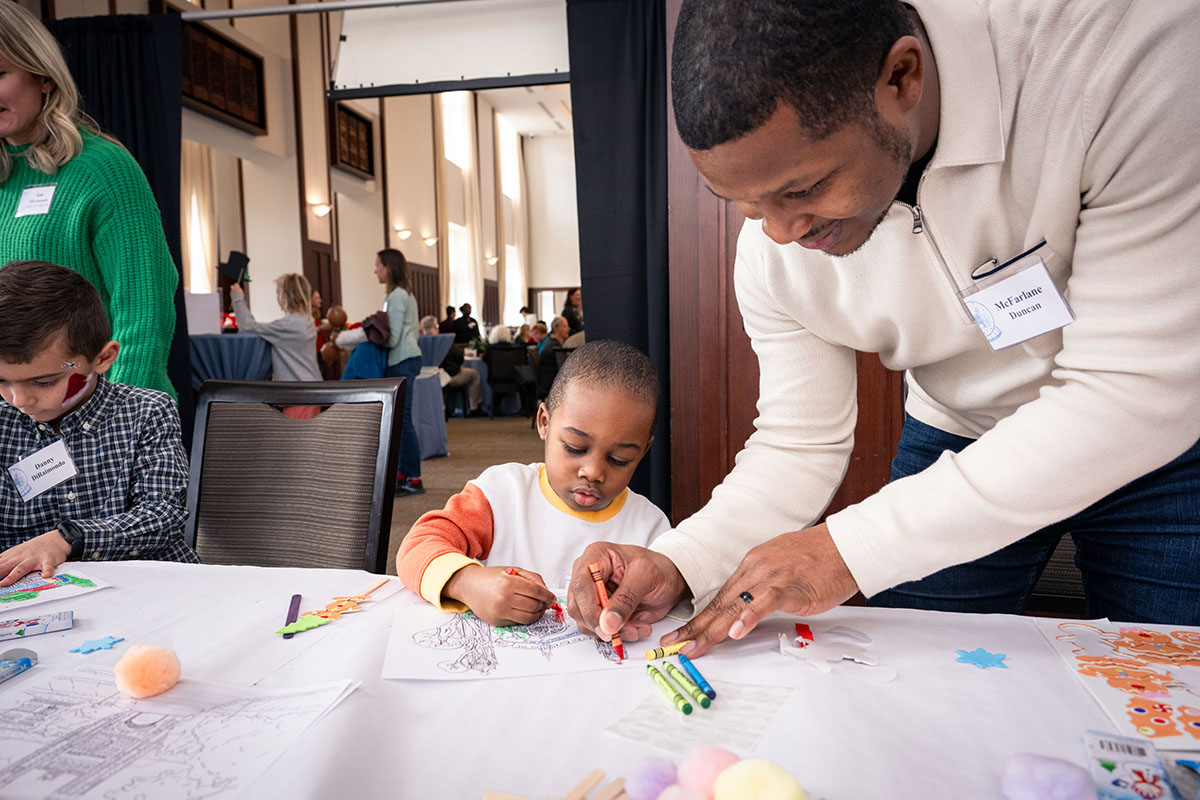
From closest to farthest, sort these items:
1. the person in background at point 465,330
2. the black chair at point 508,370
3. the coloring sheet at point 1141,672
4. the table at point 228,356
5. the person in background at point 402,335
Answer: the coloring sheet at point 1141,672 → the table at point 228,356 → the person in background at point 402,335 → the black chair at point 508,370 → the person in background at point 465,330

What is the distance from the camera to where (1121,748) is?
1.97ft

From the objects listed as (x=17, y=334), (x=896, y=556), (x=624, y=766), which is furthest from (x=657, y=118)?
(x=624, y=766)

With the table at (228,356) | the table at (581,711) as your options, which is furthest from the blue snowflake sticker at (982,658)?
the table at (228,356)

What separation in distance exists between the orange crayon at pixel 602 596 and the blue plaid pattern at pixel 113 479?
0.88 meters

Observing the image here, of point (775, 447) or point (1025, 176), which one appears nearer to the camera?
point (1025, 176)

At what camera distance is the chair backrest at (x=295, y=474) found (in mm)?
1412

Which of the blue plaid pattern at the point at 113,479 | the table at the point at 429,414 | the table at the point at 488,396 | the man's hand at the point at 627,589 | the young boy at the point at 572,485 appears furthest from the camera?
the table at the point at 488,396

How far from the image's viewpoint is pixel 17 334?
4.32 ft

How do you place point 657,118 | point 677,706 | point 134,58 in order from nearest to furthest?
point 677,706 < point 657,118 < point 134,58

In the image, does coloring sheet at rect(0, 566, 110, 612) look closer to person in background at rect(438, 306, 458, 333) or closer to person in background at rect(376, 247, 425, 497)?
person in background at rect(376, 247, 425, 497)

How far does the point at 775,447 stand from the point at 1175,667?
484mm

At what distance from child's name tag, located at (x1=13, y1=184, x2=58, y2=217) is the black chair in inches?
276

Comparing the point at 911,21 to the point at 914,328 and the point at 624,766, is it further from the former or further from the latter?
the point at 624,766

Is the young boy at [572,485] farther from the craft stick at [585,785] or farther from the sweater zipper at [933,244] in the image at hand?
the craft stick at [585,785]
